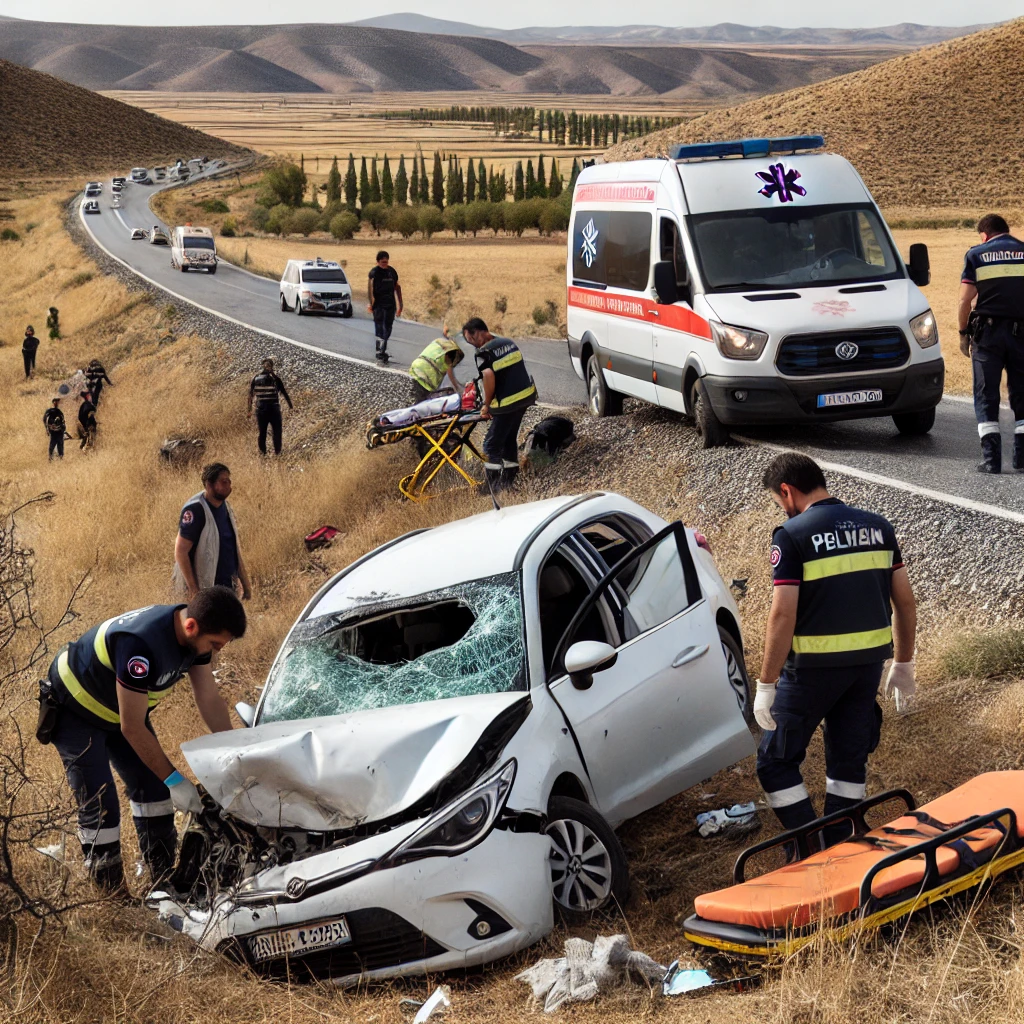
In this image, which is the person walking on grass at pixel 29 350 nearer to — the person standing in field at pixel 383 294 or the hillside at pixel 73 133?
the person standing in field at pixel 383 294

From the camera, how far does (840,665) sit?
15.7 feet

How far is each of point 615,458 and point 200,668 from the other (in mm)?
7731

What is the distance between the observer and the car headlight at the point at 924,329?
1043cm

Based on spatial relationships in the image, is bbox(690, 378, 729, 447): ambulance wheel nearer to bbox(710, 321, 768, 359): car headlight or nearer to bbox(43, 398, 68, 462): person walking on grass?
bbox(710, 321, 768, 359): car headlight

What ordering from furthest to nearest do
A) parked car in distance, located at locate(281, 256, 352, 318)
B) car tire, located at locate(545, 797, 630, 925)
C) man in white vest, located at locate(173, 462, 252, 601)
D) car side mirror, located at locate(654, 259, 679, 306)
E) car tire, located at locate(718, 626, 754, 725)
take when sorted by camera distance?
parked car in distance, located at locate(281, 256, 352, 318) → car side mirror, located at locate(654, 259, 679, 306) → man in white vest, located at locate(173, 462, 252, 601) → car tire, located at locate(718, 626, 754, 725) → car tire, located at locate(545, 797, 630, 925)

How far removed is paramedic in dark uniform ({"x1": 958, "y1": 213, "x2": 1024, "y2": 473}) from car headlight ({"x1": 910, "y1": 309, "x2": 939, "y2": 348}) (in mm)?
868

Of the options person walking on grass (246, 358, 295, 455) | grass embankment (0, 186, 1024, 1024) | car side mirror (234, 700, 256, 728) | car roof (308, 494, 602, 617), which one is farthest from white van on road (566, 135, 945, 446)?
car side mirror (234, 700, 256, 728)

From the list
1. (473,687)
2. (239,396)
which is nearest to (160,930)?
(473,687)

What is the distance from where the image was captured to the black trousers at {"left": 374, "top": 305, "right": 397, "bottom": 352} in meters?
20.4

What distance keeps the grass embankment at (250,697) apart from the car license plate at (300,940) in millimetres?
126

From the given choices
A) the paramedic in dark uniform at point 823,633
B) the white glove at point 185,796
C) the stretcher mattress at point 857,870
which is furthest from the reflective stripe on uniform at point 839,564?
the white glove at point 185,796

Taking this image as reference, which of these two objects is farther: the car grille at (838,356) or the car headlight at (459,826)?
the car grille at (838,356)

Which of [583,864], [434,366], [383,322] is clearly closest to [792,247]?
[434,366]

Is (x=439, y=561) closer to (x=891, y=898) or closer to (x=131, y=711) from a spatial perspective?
(x=131, y=711)
